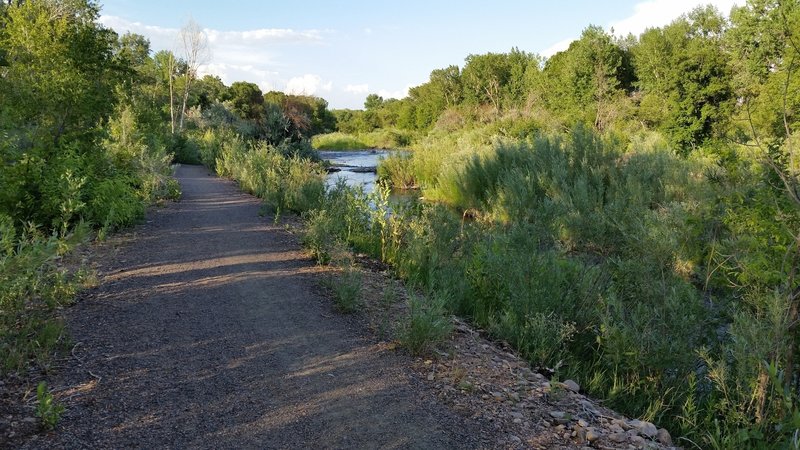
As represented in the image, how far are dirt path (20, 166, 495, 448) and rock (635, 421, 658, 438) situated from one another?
123 centimetres

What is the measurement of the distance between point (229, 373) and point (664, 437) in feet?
10.8

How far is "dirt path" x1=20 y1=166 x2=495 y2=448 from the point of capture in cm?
348

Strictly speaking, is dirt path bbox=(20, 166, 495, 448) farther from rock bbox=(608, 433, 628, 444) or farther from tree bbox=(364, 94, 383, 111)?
tree bbox=(364, 94, 383, 111)

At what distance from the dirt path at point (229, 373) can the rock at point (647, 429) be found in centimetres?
123

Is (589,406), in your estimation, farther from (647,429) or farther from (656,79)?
(656,79)

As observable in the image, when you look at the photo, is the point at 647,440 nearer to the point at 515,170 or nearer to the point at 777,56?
the point at 515,170

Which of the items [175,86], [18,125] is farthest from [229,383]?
[175,86]

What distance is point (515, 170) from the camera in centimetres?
1534

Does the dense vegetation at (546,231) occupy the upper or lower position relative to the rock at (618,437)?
upper

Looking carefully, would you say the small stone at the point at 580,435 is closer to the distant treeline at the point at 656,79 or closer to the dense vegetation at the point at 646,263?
the dense vegetation at the point at 646,263

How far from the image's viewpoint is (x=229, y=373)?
4.24m

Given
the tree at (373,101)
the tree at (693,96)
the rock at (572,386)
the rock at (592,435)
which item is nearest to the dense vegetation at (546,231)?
the rock at (572,386)

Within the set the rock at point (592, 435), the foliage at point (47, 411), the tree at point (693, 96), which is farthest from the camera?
the tree at point (693, 96)

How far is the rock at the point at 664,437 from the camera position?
3929 mm
